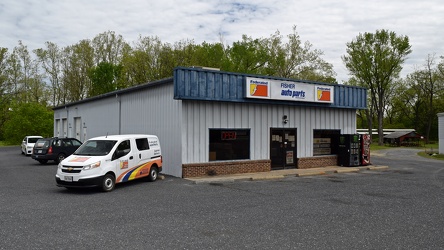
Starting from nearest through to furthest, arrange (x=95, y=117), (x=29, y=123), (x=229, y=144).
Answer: (x=229, y=144) → (x=95, y=117) → (x=29, y=123)

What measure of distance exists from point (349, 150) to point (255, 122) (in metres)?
6.11

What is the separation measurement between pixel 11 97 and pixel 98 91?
15.8 m

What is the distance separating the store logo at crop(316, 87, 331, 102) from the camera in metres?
19.3

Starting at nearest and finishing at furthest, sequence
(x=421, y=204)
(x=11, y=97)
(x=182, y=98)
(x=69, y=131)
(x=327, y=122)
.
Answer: (x=421, y=204) → (x=182, y=98) → (x=327, y=122) → (x=69, y=131) → (x=11, y=97)

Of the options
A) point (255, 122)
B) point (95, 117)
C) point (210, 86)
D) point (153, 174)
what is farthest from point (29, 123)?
point (210, 86)

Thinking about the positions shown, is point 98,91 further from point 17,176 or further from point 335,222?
point 335,222

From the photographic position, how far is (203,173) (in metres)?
15.7

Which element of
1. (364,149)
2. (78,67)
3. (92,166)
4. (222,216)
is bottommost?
(222,216)

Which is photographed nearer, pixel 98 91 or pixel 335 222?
pixel 335 222

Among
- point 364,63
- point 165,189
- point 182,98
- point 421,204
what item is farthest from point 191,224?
point 364,63

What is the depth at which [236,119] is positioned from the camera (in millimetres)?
16844

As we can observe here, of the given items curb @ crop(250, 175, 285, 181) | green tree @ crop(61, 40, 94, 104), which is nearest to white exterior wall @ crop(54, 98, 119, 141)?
curb @ crop(250, 175, 285, 181)

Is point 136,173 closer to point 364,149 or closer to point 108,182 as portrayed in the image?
point 108,182

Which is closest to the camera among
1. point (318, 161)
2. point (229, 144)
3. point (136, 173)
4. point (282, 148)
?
point (136, 173)
